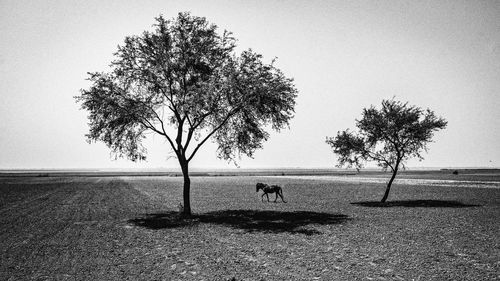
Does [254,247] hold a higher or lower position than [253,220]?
higher

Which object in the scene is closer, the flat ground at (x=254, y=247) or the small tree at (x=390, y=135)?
the flat ground at (x=254, y=247)

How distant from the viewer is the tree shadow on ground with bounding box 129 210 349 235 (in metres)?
22.8

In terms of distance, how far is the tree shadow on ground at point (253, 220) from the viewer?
2280cm

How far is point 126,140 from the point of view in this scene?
99.7ft

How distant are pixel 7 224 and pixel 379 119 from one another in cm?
3714

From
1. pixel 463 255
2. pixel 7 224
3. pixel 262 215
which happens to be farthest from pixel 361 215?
pixel 7 224

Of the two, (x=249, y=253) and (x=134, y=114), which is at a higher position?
(x=134, y=114)

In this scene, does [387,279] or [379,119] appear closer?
[387,279]

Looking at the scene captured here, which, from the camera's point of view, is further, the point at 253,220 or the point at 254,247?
the point at 253,220

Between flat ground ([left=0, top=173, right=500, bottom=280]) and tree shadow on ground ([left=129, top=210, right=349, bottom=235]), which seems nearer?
flat ground ([left=0, top=173, right=500, bottom=280])

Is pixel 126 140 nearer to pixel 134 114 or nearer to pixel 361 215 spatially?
pixel 134 114

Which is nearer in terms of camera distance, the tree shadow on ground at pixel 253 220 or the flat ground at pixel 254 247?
the flat ground at pixel 254 247

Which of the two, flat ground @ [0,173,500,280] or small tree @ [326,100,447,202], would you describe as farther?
small tree @ [326,100,447,202]

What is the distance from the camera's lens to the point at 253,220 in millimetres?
26594
